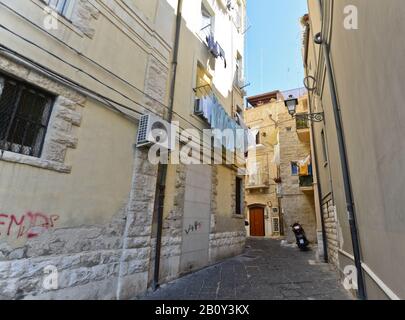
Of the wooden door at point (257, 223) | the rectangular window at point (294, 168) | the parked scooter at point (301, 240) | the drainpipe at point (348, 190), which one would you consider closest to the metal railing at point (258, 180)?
the wooden door at point (257, 223)

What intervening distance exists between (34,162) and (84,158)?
740 mm

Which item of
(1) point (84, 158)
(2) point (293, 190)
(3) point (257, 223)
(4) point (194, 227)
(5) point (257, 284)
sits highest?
(2) point (293, 190)

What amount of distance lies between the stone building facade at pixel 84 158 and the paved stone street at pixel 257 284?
0.56 meters

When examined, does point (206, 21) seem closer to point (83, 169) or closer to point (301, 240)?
point (83, 169)

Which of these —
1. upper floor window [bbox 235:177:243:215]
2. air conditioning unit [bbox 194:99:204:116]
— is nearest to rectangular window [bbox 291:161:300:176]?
upper floor window [bbox 235:177:243:215]

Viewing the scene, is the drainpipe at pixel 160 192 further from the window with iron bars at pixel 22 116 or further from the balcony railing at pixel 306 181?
the balcony railing at pixel 306 181

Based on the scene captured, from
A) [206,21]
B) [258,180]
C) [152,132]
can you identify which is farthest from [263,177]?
[152,132]

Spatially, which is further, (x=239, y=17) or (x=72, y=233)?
(x=239, y=17)

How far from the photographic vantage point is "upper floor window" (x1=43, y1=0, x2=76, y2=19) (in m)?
3.80

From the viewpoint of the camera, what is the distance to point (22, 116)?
324cm

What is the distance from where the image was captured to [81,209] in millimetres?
3705

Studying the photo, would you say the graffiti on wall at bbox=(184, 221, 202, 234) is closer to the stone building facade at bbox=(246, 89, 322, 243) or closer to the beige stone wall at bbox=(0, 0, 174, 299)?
the beige stone wall at bbox=(0, 0, 174, 299)
